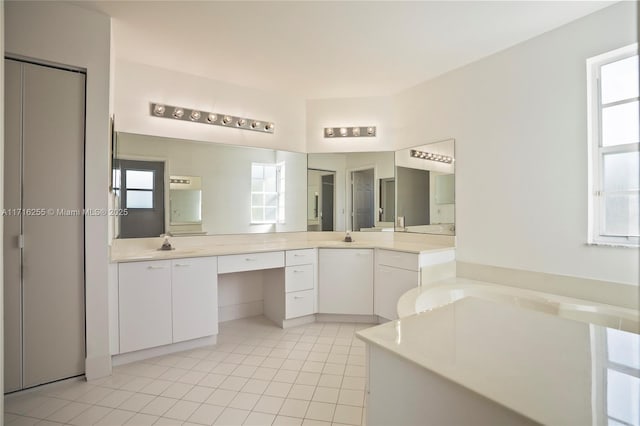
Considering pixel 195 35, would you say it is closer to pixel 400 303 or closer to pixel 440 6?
pixel 440 6

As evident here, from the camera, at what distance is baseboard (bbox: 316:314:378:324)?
3.34 meters

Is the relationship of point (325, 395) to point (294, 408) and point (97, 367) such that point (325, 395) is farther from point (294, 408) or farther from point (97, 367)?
point (97, 367)

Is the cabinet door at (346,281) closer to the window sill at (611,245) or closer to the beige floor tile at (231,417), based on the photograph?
the beige floor tile at (231,417)

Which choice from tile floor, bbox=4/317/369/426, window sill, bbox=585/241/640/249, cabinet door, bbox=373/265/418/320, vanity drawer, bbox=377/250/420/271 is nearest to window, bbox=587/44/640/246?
window sill, bbox=585/241/640/249

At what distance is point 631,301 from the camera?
1969 millimetres

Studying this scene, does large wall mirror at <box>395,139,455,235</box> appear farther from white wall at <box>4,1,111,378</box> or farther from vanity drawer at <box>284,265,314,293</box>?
white wall at <box>4,1,111,378</box>

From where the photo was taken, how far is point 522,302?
2346 millimetres

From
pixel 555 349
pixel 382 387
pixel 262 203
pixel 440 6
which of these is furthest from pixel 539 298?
pixel 262 203

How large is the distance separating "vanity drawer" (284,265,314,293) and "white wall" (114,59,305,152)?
1.47m

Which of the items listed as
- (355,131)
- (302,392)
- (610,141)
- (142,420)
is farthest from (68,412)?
(610,141)

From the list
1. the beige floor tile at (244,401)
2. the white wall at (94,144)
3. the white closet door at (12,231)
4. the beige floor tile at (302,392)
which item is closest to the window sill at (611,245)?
the beige floor tile at (302,392)

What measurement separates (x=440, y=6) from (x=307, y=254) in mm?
2340

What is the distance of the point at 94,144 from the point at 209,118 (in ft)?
4.09

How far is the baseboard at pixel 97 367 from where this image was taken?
7.23 ft
